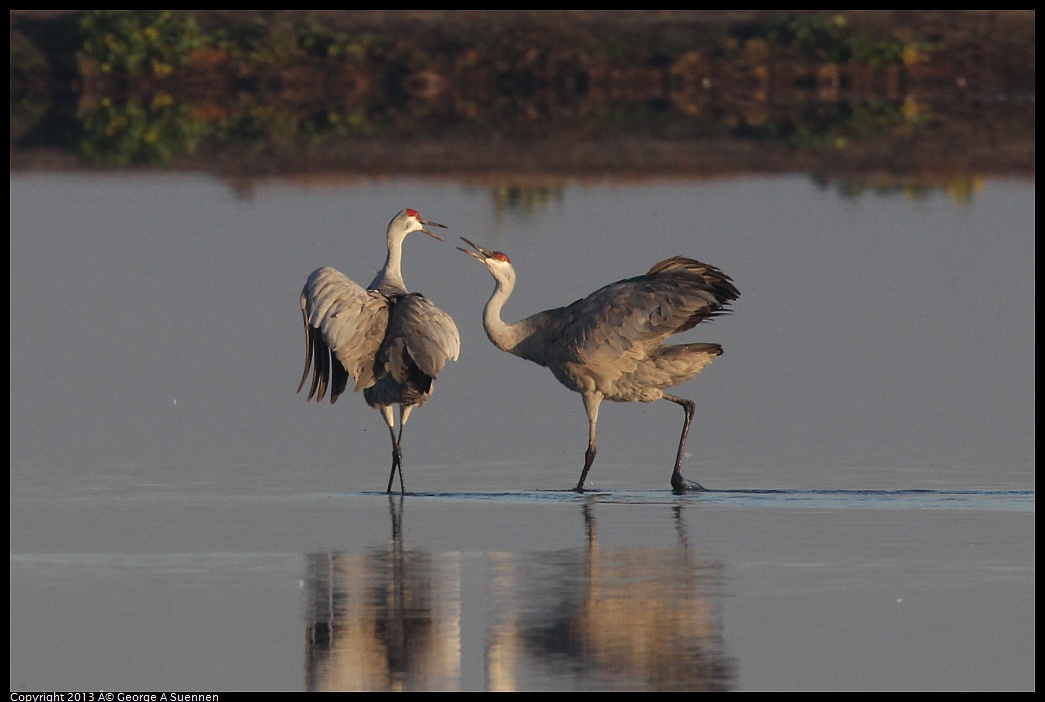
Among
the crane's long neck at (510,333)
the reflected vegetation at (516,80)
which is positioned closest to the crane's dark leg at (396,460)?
the crane's long neck at (510,333)

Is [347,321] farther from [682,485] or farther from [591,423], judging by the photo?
[682,485]

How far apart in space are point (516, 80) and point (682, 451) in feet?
111

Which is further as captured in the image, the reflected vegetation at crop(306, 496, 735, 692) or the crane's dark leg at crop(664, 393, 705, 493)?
the crane's dark leg at crop(664, 393, 705, 493)

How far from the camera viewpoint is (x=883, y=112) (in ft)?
131

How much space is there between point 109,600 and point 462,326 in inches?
280

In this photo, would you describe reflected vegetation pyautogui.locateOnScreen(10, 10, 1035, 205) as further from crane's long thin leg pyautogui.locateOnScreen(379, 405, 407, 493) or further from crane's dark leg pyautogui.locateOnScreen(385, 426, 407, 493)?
crane's dark leg pyautogui.locateOnScreen(385, 426, 407, 493)

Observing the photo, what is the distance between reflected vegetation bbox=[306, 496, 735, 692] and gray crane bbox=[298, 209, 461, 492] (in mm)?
2326

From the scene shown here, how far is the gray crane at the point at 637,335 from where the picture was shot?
42.8 feet

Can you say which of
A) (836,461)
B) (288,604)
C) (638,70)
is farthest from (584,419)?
(638,70)

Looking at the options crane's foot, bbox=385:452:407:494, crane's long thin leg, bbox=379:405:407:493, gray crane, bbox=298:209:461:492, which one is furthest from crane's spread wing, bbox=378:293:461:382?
crane's foot, bbox=385:452:407:494

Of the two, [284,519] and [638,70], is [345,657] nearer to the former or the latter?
[284,519]

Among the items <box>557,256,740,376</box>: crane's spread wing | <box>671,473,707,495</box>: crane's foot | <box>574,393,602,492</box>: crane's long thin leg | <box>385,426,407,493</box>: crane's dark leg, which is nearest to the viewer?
<box>671,473,707,495</box>: crane's foot

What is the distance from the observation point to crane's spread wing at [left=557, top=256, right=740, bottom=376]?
513 inches

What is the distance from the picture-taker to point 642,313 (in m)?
13.0
